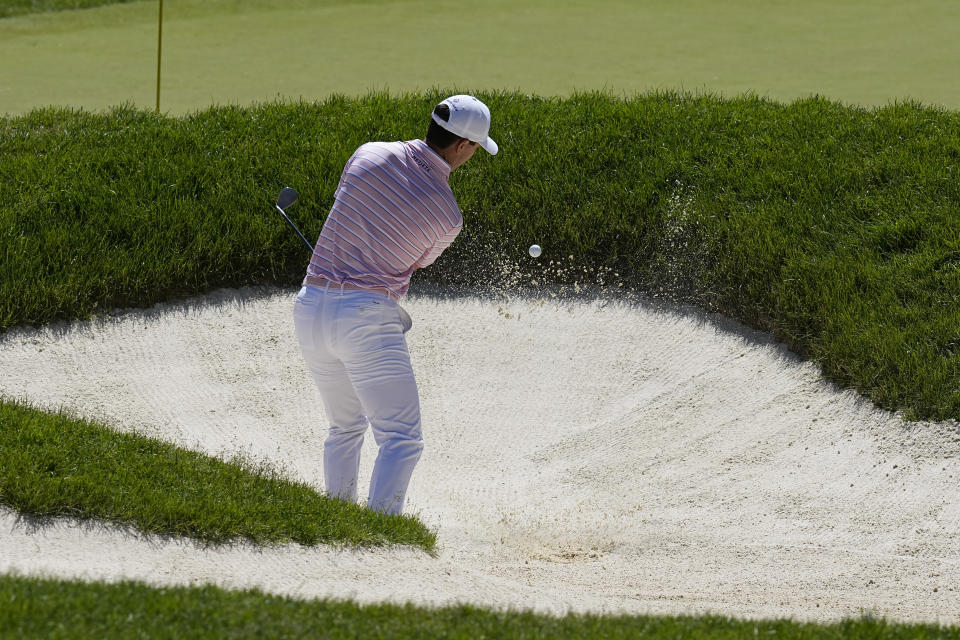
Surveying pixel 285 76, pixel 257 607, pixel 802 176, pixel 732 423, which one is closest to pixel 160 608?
pixel 257 607

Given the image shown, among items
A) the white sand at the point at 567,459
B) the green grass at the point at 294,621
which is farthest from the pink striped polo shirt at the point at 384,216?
the green grass at the point at 294,621

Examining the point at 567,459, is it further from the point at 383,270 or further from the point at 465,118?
the point at 465,118

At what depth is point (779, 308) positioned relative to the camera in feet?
26.0

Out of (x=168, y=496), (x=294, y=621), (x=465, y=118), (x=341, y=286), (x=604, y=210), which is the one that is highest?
(x=465, y=118)

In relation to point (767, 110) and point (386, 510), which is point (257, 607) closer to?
point (386, 510)

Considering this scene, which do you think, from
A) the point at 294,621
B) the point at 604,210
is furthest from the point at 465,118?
the point at 604,210

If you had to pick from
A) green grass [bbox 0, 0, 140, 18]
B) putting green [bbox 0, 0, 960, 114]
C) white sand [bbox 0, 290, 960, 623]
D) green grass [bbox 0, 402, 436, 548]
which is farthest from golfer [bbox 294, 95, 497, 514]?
green grass [bbox 0, 0, 140, 18]

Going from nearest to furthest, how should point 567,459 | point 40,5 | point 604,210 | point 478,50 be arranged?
point 567,459
point 604,210
point 478,50
point 40,5

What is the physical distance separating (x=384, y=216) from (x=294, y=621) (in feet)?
6.51

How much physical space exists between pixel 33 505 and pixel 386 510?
1446 millimetres

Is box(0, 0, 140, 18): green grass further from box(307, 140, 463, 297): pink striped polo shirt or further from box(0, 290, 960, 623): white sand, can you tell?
box(307, 140, 463, 297): pink striped polo shirt

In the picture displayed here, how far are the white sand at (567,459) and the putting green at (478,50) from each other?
4.02 metres

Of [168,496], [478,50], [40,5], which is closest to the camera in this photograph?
[168,496]

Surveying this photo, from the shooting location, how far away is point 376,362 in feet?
17.2
